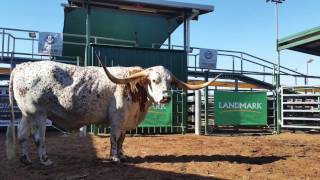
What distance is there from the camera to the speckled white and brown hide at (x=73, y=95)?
9359 millimetres

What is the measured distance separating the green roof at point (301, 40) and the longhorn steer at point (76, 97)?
11986 mm

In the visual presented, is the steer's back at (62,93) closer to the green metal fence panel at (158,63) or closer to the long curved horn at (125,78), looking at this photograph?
the long curved horn at (125,78)

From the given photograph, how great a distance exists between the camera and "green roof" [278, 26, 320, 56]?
1989cm

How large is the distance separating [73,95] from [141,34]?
1809cm

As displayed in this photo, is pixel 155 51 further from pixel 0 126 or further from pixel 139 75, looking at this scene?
pixel 139 75

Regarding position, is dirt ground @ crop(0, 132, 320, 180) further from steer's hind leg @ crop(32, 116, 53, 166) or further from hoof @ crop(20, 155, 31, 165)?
steer's hind leg @ crop(32, 116, 53, 166)

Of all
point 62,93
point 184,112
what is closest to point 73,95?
point 62,93

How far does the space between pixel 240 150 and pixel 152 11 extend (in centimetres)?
1156

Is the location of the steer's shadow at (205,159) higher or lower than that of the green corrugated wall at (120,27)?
lower

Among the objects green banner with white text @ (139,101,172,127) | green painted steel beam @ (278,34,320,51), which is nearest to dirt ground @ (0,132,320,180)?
green banner with white text @ (139,101,172,127)

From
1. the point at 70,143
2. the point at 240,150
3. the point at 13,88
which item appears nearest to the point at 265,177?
the point at 240,150

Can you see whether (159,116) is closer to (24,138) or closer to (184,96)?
(184,96)

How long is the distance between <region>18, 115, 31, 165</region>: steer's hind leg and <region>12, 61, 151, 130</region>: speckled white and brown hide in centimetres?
24

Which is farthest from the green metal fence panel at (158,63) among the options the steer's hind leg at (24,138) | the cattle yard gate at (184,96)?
the steer's hind leg at (24,138)
